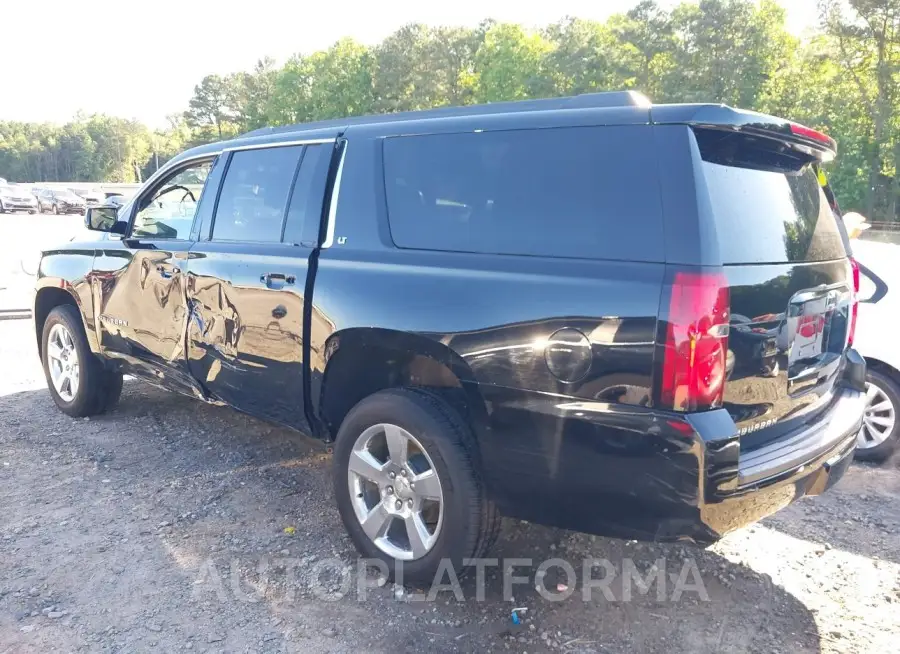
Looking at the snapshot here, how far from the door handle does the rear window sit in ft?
6.24

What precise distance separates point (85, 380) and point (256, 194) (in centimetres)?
224

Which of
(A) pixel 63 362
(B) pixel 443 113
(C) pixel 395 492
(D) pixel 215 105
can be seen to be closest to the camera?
(C) pixel 395 492

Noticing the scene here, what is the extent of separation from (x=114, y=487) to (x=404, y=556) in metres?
1.96

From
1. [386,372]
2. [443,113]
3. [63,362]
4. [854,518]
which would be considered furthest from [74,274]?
[854,518]

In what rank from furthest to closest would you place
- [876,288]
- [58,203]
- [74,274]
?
1. [58,203]
2. [74,274]
3. [876,288]

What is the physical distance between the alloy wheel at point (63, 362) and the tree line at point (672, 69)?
125 ft

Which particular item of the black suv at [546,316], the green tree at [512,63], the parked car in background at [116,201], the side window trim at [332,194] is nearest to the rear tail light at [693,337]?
the black suv at [546,316]

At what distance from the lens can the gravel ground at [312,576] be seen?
2762 millimetres

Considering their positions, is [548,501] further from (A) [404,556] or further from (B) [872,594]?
(B) [872,594]

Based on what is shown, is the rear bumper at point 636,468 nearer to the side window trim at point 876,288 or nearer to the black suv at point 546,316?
the black suv at point 546,316

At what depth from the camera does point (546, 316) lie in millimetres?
2500

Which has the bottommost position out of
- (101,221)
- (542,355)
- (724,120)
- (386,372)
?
(386,372)

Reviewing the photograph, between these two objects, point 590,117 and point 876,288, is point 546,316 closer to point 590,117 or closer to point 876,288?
point 590,117

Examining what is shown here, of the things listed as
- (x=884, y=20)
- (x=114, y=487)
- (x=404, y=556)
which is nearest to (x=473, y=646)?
(x=404, y=556)
